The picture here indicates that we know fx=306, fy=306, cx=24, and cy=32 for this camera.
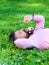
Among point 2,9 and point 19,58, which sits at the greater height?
point 19,58

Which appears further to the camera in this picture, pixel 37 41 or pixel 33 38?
pixel 33 38

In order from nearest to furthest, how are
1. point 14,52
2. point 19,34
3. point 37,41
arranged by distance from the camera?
point 14,52 < point 37,41 < point 19,34

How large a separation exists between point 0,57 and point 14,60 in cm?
34

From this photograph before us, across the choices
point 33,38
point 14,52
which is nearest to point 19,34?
point 33,38

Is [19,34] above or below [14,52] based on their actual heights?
above

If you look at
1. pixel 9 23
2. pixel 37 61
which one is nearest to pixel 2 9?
pixel 9 23

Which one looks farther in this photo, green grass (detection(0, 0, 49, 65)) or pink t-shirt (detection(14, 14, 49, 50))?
pink t-shirt (detection(14, 14, 49, 50))

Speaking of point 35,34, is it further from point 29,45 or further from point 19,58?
point 19,58

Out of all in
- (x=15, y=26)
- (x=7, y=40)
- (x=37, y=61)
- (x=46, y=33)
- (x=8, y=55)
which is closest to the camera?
(x=37, y=61)

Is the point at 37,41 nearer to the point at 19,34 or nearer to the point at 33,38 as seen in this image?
the point at 33,38

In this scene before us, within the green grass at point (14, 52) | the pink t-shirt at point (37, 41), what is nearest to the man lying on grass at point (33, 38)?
the pink t-shirt at point (37, 41)

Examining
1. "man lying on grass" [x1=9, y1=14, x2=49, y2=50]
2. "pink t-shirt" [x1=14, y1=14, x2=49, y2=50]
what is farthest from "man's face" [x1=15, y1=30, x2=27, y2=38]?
"pink t-shirt" [x1=14, y1=14, x2=49, y2=50]

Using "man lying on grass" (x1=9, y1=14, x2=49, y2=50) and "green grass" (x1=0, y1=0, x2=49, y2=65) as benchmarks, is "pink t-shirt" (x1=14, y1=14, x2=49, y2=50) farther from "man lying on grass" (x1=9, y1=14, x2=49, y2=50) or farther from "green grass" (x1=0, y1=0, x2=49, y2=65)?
"green grass" (x1=0, y1=0, x2=49, y2=65)

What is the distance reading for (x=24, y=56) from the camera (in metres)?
6.20
